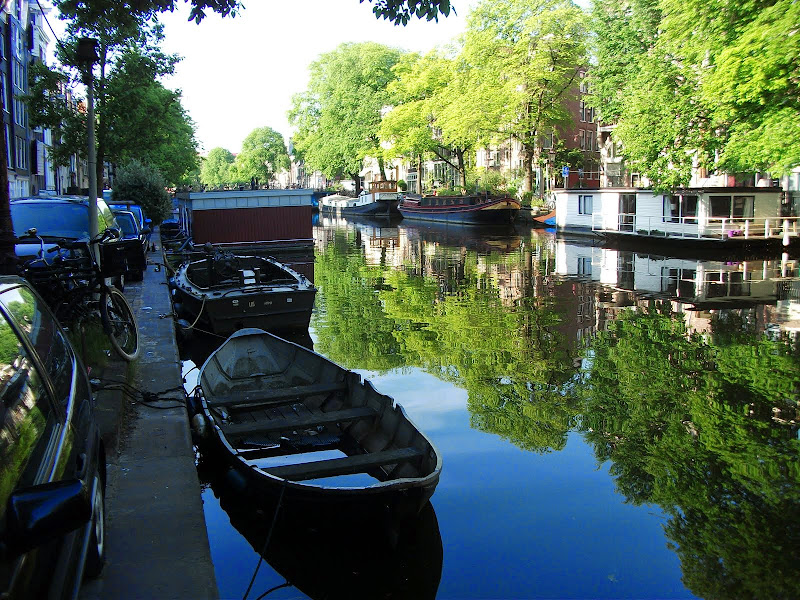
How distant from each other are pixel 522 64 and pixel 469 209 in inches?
378

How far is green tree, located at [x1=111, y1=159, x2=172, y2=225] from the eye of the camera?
34.4 m

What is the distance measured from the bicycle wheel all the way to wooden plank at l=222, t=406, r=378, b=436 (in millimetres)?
2578

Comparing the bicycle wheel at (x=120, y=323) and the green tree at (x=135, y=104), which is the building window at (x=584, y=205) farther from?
the bicycle wheel at (x=120, y=323)

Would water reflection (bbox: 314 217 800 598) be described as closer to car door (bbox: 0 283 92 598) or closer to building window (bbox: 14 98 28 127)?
car door (bbox: 0 283 92 598)

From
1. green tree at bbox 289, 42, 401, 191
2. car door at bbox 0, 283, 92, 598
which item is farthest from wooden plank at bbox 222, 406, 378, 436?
green tree at bbox 289, 42, 401, 191

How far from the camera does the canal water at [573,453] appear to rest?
18.1 feet

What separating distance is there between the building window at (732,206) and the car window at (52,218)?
25270 mm


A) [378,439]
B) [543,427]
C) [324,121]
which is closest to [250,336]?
[378,439]

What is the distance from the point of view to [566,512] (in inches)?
260

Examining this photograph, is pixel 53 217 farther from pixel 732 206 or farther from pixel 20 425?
pixel 732 206

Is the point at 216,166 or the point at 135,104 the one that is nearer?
the point at 135,104

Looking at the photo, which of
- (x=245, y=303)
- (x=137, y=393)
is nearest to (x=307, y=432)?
(x=137, y=393)

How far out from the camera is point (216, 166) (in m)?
172

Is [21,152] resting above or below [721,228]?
above
